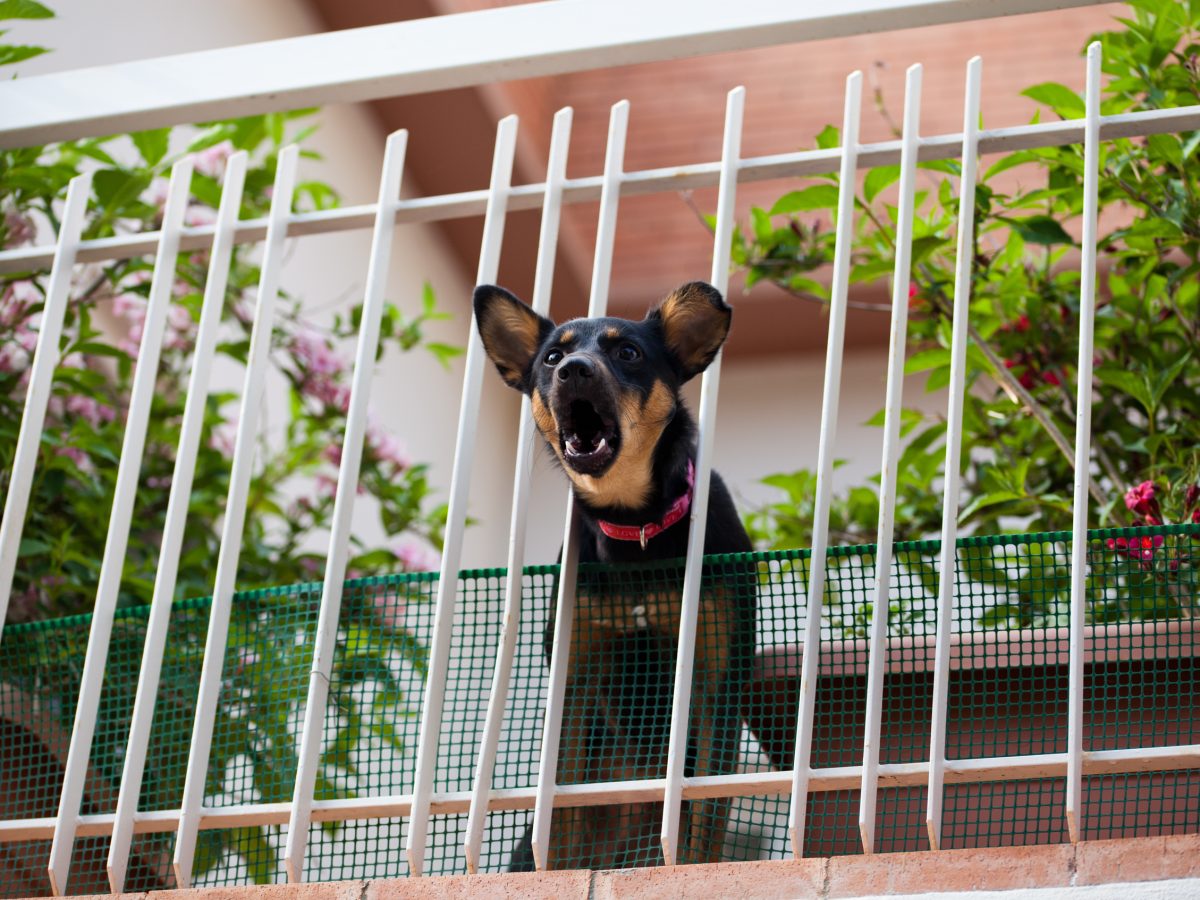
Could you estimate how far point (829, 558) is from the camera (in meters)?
2.44

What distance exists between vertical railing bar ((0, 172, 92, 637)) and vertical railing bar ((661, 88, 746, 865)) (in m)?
1.58

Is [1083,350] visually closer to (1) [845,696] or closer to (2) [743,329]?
(1) [845,696]

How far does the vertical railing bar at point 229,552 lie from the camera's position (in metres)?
2.30

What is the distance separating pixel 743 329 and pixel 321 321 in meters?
2.46

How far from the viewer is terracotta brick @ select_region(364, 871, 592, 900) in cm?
199

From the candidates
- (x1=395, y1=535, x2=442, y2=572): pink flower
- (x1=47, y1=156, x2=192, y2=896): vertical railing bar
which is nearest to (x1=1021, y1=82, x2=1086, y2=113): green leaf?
(x1=47, y1=156, x2=192, y2=896): vertical railing bar

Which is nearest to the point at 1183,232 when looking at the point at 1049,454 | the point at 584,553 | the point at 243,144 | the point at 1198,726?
the point at 1049,454

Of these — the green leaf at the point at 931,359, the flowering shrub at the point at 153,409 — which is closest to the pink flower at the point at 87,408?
the flowering shrub at the point at 153,409

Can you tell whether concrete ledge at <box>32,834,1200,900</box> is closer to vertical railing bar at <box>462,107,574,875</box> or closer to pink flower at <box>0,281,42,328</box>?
vertical railing bar at <box>462,107,574,875</box>

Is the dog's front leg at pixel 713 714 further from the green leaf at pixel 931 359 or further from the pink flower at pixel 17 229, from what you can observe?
the pink flower at pixel 17 229

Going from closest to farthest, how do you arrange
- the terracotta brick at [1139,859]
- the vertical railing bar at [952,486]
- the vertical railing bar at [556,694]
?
the terracotta brick at [1139,859] → the vertical railing bar at [952,486] → the vertical railing bar at [556,694]

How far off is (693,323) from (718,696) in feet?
2.75

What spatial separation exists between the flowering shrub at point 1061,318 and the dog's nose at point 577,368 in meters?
0.67

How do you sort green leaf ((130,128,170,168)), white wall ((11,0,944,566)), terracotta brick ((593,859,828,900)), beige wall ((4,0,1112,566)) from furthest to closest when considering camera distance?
beige wall ((4,0,1112,566)) < white wall ((11,0,944,566)) < green leaf ((130,128,170,168)) < terracotta brick ((593,859,828,900))
